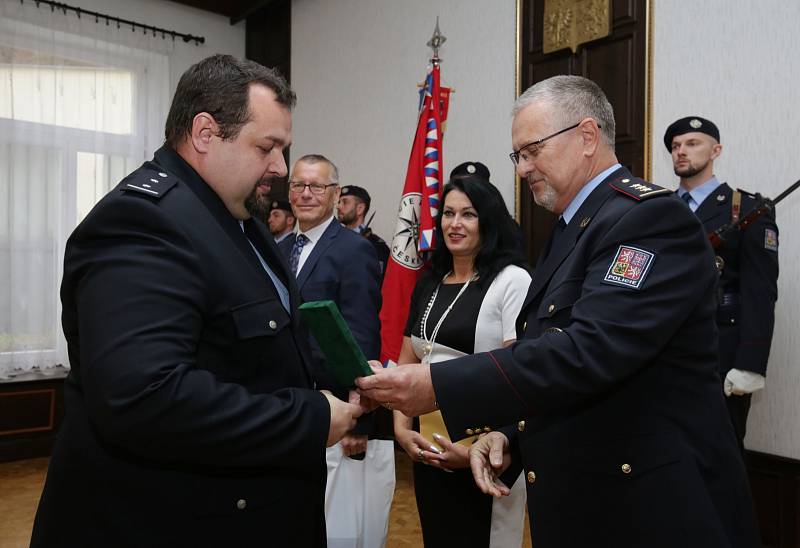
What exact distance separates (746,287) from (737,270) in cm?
9

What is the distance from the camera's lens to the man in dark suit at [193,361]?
96 centimetres

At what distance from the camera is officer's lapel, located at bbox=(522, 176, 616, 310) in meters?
1.37

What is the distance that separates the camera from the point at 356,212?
15.3 feet

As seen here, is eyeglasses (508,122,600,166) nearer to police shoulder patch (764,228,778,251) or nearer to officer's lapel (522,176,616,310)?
officer's lapel (522,176,616,310)

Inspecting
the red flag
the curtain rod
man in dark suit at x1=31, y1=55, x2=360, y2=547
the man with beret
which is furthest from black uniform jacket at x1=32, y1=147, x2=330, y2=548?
the curtain rod

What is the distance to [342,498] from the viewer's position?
2.59 m

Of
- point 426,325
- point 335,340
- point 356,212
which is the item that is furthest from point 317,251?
point 356,212

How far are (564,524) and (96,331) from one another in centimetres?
91

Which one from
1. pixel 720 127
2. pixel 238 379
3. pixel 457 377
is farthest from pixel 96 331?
pixel 720 127

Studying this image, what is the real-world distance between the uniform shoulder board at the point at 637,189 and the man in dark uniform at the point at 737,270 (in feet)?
5.45

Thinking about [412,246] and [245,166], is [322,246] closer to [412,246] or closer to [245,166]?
[412,246]

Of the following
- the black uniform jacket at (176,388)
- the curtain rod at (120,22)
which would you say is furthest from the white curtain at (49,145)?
the black uniform jacket at (176,388)

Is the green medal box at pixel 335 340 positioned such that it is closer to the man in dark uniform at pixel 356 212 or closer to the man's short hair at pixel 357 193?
the man in dark uniform at pixel 356 212

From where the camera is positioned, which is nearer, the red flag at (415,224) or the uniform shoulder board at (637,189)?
the uniform shoulder board at (637,189)
